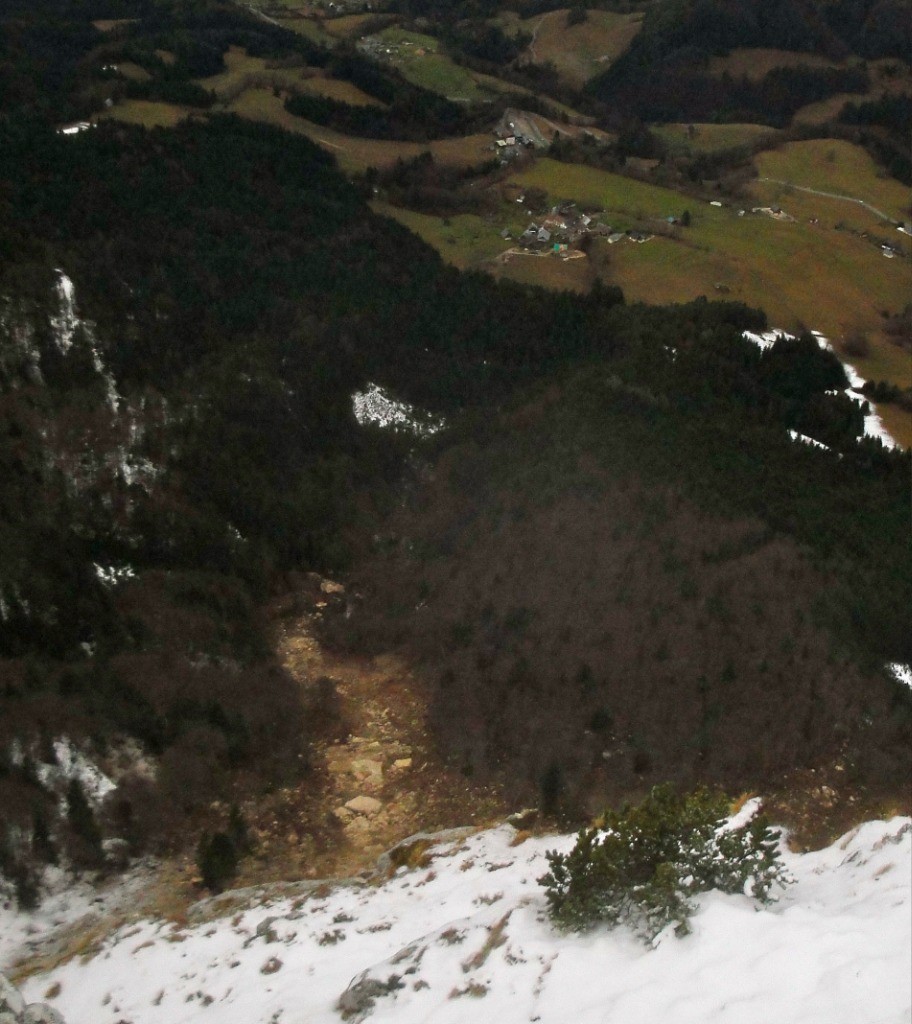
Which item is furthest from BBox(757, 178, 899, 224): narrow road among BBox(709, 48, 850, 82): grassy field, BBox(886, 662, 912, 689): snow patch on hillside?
BBox(886, 662, 912, 689): snow patch on hillside

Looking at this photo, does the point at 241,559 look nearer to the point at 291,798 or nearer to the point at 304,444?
the point at 304,444

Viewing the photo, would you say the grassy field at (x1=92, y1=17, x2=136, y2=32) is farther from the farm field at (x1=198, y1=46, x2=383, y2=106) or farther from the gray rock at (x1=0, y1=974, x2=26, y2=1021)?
the gray rock at (x1=0, y1=974, x2=26, y2=1021)

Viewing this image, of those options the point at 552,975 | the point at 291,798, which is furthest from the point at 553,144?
the point at 552,975

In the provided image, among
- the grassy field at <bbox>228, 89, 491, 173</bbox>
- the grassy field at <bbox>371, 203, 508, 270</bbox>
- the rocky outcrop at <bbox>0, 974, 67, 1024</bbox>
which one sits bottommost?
Result: the rocky outcrop at <bbox>0, 974, 67, 1024</bbox>

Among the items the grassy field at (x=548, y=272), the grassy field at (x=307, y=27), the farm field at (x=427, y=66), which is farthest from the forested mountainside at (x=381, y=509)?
the grassy field at (x=307, y=27)

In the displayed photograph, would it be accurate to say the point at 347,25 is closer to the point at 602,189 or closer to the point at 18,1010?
the point at 602,189

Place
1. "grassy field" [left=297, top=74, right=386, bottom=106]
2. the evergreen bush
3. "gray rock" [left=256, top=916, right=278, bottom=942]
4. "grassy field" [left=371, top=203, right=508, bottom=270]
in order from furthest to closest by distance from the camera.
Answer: "grassy field" [left=297, top=74, right=386, bottom=106], "grassy field" [left=371, top=203, right=508, bottom=270], "gray rock" [left=256, top=916, right=278, bottom=942], the evergreen bush

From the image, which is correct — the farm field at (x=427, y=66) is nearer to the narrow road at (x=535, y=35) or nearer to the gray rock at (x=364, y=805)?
the narrow road at (x=535, y=35)
